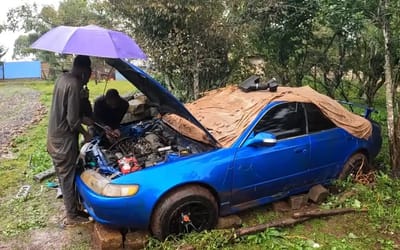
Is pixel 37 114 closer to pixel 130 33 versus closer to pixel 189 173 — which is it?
pixel 130 33

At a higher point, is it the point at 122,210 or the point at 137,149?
the point at 137,149

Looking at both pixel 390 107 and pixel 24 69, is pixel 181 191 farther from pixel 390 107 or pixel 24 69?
pixel 24 69

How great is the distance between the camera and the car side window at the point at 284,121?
4.73 m

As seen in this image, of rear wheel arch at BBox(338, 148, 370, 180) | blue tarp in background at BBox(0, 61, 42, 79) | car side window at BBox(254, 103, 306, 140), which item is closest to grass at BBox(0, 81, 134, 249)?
car side window at BBox(254, 103, 306, 140)

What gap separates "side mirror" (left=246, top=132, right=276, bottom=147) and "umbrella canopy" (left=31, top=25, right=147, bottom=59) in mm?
1504

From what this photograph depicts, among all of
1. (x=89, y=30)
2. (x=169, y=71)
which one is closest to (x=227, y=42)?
(x=169, y=71)

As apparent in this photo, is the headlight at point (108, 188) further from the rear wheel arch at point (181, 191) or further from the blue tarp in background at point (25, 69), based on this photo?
the blue tarp in background at point (25, 69)

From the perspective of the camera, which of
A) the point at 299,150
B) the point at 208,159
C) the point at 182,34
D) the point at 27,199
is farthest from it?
the point at 182,34

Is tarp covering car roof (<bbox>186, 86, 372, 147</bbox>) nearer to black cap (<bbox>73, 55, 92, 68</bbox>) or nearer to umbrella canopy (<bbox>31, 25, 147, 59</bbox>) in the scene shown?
umbrella canopy (<bbox>31, 25, 147, 59</bbox>)

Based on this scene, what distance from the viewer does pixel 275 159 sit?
4.65 metres

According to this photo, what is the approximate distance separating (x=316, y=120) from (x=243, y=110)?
959 millimetres

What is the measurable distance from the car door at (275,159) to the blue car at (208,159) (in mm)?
12

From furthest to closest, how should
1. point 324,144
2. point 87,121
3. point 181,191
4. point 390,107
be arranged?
1. point 390,107
2. point 324,144
3. point 87,121
4. point 181,191

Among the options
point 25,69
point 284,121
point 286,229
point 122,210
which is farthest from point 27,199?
point 25,69
